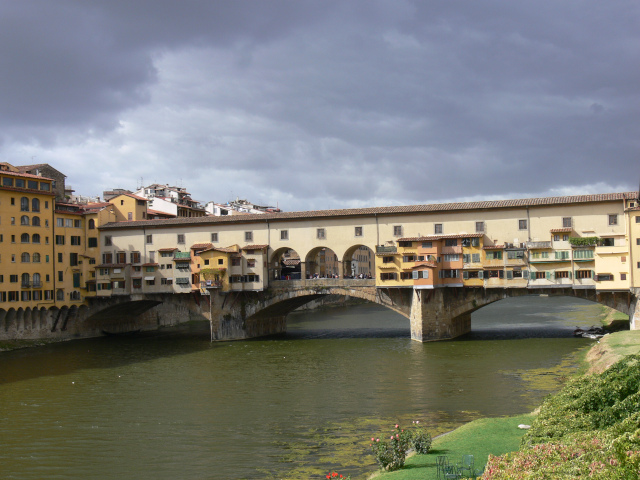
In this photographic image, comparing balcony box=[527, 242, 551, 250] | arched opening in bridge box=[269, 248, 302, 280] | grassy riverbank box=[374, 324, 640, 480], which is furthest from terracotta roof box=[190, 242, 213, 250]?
grassy riverbank box=[374, 324, 640, 480]

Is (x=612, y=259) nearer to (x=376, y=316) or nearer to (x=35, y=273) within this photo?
(x=376, y=316)

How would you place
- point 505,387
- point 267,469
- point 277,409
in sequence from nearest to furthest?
point 267,469, point 277,409, point 505,387

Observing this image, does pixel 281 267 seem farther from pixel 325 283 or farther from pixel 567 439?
pixel 567 439

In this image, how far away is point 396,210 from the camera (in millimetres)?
55500

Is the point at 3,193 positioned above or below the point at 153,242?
above

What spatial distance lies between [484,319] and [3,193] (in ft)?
175

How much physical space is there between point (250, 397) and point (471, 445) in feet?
54.1

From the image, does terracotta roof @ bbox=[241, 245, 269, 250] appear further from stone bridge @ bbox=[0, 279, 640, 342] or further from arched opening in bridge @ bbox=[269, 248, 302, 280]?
stone bridge @ bbox=[0, 279, 640, 342]

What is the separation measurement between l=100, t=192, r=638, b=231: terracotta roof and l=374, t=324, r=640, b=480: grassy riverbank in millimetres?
29572

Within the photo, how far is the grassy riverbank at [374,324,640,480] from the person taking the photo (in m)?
11.5

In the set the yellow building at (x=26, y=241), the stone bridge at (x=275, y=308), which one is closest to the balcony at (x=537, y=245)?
the stone bridge at (x=275, y=308)

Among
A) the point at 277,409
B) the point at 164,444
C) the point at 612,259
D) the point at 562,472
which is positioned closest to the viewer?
the point at 562,472

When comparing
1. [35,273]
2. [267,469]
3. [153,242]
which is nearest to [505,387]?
[267,469]

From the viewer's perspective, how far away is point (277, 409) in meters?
31.0
